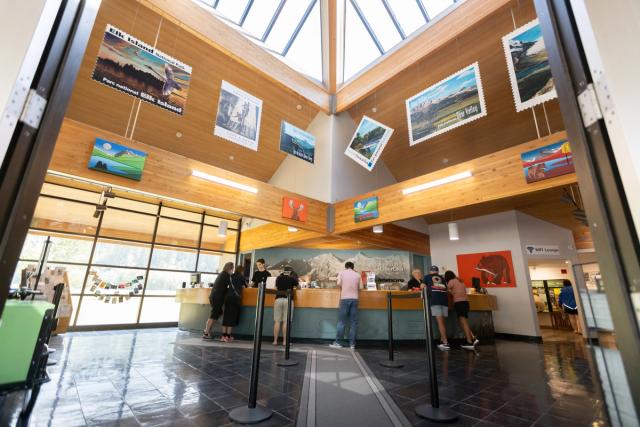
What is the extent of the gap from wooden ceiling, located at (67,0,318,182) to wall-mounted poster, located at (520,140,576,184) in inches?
213

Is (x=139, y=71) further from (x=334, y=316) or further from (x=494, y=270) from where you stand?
(x=494, y=270)

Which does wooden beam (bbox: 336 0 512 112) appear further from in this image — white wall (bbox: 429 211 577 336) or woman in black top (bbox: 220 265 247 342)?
woman in black top (bbox: 220 265 247 342)

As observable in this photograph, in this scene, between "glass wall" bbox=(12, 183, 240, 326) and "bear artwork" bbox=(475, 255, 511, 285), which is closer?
"glass wall" bbox=(12, 183, 240, 326)

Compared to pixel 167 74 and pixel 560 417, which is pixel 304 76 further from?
pixel 560 417

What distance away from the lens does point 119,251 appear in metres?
8.16

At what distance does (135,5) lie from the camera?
220 inches

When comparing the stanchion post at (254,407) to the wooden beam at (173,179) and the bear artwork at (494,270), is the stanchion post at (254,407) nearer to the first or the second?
the wooden beam at (173,179)

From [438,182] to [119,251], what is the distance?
882 centimetres

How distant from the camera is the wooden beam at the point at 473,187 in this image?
4.58 metres

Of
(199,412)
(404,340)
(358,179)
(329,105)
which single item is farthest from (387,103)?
(199,412)

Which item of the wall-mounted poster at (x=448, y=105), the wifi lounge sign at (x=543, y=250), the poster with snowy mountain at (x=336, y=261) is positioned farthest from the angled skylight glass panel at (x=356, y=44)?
the wifi lounge sign at (x=543, y=250)

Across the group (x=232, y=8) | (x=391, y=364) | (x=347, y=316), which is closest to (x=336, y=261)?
(x=347, y=316)

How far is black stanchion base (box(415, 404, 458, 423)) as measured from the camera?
2.33m

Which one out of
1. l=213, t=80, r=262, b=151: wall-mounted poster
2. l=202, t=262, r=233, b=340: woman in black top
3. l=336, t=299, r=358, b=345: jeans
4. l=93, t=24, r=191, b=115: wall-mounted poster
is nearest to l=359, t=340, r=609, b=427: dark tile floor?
l=336, t=299, r=358, b=345: jeans
